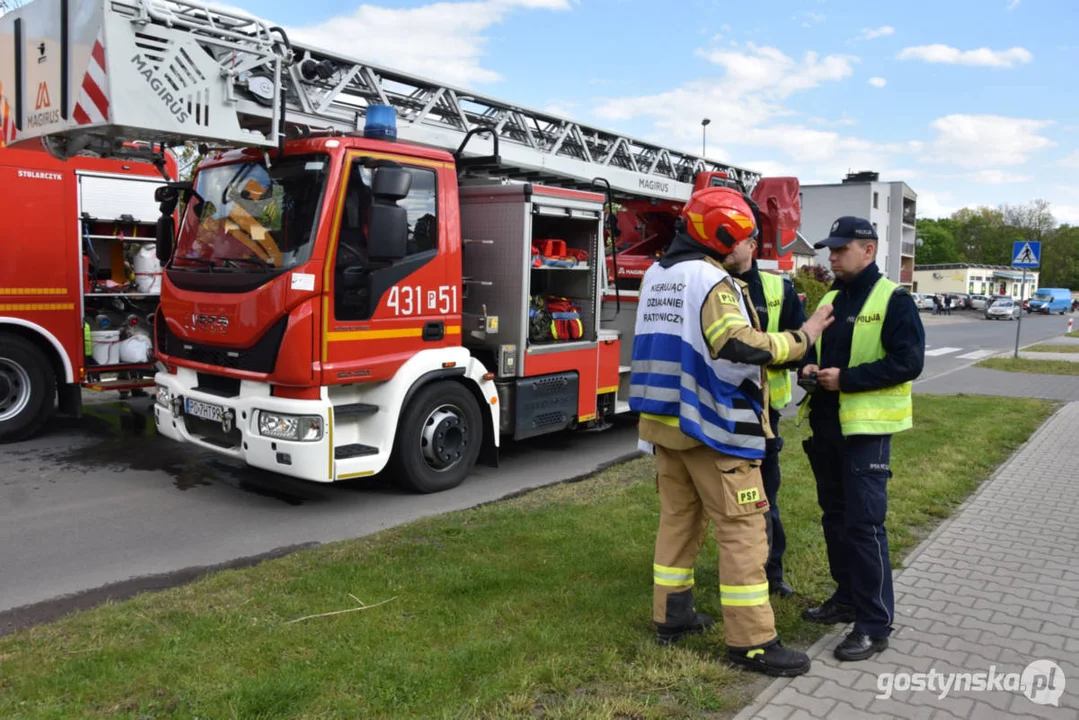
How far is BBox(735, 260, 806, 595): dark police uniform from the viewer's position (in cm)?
413

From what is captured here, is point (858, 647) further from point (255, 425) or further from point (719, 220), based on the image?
point (255, 425)

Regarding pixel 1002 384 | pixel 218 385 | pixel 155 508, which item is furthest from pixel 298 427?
pixel 1002 384

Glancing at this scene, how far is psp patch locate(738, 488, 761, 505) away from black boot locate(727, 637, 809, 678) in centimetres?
60

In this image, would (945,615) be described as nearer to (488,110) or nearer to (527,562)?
(527,562)

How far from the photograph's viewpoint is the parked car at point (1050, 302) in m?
68.6

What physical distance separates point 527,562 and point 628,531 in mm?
873

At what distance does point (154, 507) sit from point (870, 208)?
67482 mm

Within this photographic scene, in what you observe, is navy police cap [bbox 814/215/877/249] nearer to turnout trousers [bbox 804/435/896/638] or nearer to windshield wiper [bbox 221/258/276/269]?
turnout trousers [bbox 804/435/896/638]

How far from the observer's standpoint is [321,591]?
4.21 metres

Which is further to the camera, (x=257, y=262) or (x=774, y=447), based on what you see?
(x=257, y=262)

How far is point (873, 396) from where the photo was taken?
3.65 meters

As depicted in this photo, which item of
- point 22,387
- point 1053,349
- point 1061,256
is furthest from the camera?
point 1061,256

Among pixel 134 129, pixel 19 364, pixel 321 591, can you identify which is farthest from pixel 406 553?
pixel 19 364

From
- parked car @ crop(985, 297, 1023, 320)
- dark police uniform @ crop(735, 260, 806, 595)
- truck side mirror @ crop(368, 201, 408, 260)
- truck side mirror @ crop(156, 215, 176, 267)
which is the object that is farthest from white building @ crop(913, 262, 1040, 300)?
dark police uniform @ crop(735, 260, 806, 595)
